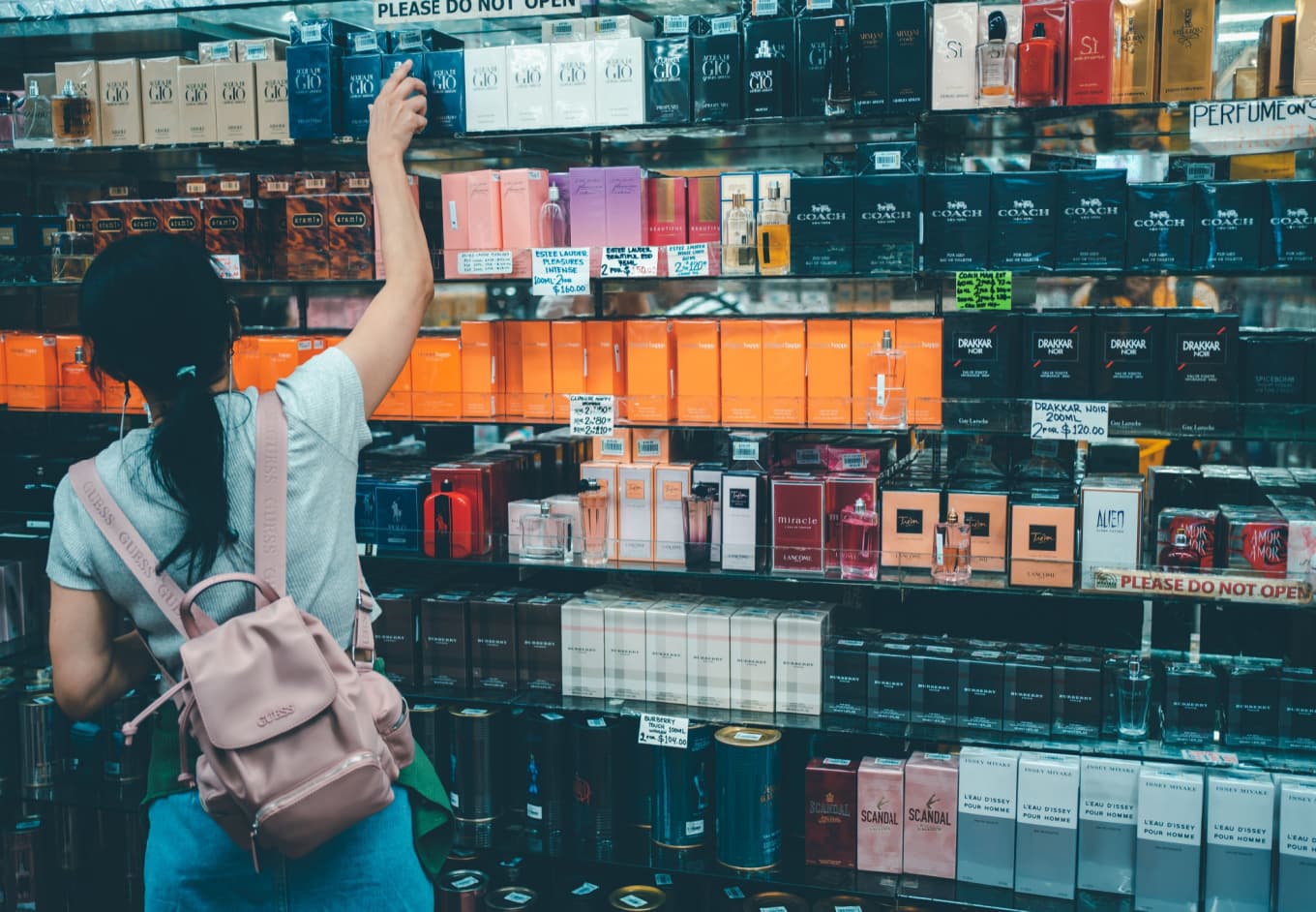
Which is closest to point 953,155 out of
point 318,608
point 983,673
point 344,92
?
point 983,673

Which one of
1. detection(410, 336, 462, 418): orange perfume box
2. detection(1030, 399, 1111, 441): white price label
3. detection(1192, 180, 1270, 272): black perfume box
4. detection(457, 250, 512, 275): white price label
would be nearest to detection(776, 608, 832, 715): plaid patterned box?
detection(1030, 399, 1111, 441): white price label

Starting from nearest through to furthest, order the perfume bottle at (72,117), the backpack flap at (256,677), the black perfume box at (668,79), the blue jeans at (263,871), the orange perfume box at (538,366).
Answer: the backpack flap at (256,677), the blue jeans at (263,871), the black perfume box at (668,79), the orange perfume box at (538,366), the perfume bottle at (72,117)

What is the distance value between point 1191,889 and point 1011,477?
3.85 feet

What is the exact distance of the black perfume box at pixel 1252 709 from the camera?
3.09 metres

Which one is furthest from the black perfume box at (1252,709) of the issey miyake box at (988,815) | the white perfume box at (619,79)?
the white perfume box at (619,79)

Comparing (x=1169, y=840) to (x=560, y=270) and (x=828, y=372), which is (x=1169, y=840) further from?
(x=560, y=270)

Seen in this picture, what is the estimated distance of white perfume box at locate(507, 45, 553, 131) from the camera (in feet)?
11.2

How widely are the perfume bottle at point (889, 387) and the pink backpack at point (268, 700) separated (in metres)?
1.86

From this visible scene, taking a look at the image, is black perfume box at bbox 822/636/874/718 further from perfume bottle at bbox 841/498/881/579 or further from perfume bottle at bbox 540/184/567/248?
perfume bottle at bbox 540/184/567/248

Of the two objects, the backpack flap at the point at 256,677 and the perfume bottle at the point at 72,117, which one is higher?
the perfume bottle at the point at 72,117

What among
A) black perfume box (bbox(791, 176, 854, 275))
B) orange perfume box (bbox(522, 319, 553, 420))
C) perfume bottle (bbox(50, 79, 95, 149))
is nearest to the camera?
black perfume box (bbox(791, 176, 854, 275))

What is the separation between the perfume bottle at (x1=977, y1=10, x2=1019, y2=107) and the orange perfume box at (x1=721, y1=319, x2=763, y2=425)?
2.80 feet

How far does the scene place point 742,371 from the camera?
11.1 feet

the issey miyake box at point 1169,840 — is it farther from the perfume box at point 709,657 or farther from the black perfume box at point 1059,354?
the perfume box at point 709,657
